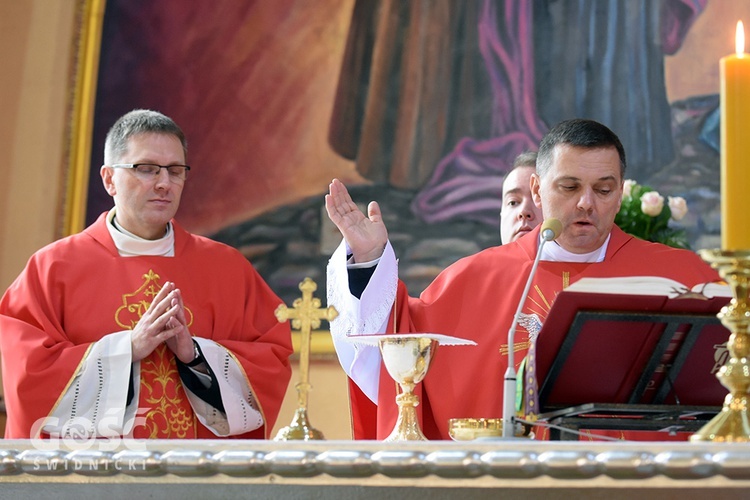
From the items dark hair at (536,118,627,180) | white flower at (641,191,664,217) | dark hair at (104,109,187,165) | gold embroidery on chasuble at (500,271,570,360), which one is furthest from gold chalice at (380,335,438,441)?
white flower at (641,191,664,217)

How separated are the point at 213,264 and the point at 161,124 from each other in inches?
24.8

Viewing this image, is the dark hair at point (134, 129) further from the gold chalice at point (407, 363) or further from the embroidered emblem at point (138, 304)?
the gold chalice at point (407, 363)

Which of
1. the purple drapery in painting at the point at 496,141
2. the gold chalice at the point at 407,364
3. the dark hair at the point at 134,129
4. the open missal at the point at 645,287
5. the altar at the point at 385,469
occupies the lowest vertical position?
the altar at the point at 385,469

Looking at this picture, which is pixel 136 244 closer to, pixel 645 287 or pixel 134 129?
pixel 134 129

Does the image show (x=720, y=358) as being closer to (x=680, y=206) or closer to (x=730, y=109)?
(x=730, y=109)

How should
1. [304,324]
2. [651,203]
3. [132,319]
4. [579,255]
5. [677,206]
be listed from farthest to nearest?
[677,206], [651,203], [132,319], [579,255], [304,324]

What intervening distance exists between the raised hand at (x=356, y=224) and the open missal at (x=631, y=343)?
1.09m

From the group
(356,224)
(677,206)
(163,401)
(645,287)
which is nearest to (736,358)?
(645,287)

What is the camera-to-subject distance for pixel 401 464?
5.60 feet

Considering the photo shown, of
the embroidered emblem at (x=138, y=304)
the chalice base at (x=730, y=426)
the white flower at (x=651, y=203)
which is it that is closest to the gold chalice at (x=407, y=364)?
the chalice base at (x=730, y=426)

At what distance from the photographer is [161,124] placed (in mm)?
4691

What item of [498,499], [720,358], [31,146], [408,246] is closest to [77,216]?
[31,146]

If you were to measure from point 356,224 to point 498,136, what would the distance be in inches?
137

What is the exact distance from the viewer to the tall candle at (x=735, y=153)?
1.83m
